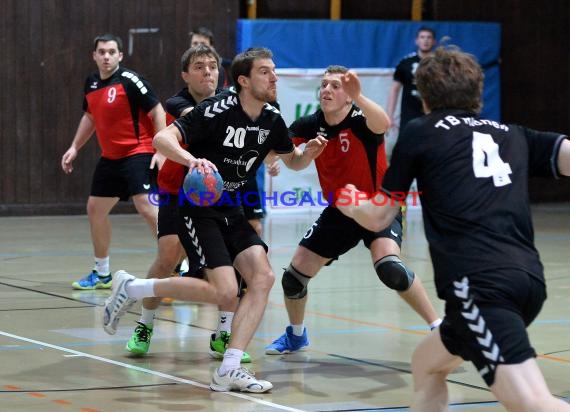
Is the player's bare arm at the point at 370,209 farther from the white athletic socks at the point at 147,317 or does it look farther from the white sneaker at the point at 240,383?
the white athletic socks at the point at 147,317

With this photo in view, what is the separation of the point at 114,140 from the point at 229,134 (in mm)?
3937

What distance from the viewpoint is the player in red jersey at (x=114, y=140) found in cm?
1048

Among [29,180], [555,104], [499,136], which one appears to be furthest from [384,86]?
[499,136]

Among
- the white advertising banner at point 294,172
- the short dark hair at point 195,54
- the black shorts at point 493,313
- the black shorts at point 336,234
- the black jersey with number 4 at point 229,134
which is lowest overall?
the white advertising banner at point 294,172

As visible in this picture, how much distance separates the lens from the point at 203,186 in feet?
21.2

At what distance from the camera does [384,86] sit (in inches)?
712

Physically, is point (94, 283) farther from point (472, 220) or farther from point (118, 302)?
point (472, 220)

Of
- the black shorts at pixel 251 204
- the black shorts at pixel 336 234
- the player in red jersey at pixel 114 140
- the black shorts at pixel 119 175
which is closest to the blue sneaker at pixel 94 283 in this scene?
the player in red jersey at pixel 114 140

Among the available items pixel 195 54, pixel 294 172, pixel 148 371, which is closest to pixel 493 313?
pixel 148 371

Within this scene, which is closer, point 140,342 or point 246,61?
point 246,61

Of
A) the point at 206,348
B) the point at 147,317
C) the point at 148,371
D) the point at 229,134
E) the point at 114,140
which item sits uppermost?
the point at 229,134

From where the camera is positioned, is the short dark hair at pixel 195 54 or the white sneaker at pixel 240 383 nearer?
the white sneaker at pixel 240 383

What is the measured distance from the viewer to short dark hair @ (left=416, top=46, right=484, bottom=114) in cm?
466

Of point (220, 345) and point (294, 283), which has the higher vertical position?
point (294, 283)
